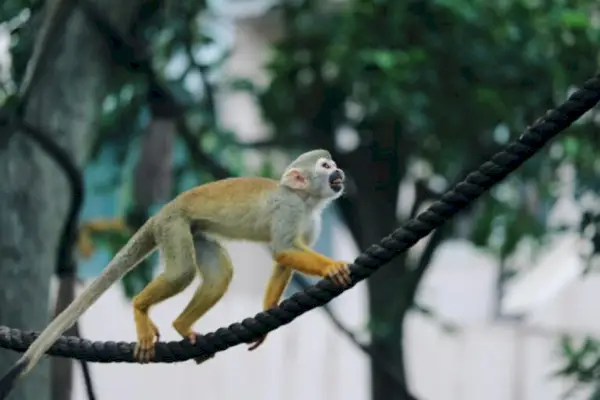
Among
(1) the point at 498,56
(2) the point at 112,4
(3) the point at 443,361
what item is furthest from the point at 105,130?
(3) the point at 443,361

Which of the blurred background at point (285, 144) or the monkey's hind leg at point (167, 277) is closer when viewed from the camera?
the monkey's hind leg at point (167, 277)

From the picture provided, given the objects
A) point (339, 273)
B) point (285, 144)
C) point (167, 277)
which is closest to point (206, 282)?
point (167, 277)

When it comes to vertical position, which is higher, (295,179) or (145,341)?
(295,179)

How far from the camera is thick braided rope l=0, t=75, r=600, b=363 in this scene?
35.3 inches

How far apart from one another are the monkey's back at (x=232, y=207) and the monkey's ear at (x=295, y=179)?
0.03 meters

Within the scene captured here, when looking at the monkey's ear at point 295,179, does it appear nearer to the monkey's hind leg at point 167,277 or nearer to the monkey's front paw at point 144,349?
the monkey's hind leg at point 167,277

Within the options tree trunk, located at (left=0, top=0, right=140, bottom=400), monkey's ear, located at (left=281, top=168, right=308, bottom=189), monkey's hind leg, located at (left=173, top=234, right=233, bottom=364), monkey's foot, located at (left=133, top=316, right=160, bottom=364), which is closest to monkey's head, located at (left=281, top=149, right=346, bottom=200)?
monkey's ear, located at (left=281, top=168, right=308, bottom=189)

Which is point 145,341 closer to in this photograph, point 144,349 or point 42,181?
point 144,349

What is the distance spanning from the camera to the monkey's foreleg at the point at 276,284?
1108 mm

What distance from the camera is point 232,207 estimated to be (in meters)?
1.10

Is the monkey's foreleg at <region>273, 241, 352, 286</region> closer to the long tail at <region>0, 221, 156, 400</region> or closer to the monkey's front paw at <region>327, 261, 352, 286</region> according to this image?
the monkey's front paw at <region>327, 261, 352, 286</region>

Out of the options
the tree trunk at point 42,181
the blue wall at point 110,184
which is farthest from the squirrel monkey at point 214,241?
the blue wall at point 110,184

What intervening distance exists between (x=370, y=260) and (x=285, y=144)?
47.7 inches

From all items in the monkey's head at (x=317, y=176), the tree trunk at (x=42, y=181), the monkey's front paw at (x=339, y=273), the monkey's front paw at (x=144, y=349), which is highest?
the tree trunk at (x=42, y=181)
